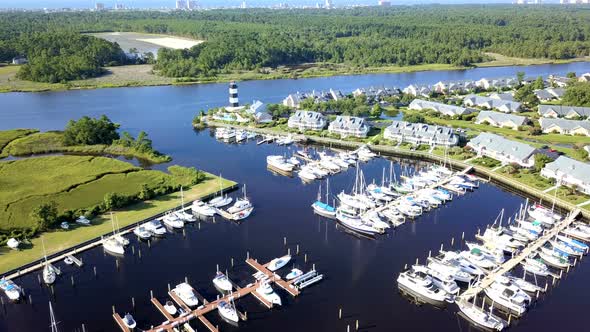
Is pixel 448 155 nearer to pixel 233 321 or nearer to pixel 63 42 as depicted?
pixel 233 321

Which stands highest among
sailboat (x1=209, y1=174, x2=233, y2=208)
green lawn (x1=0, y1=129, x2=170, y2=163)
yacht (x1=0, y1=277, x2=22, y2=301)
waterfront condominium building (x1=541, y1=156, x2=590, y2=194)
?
waterfront condominium building (x1=541, y1=156, x2=590, y2=194)

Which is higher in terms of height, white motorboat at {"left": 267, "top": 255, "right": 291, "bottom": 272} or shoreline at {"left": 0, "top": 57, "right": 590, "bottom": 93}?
shoreline at {"left": 0, "top": 57, "right": 590, "bottom": 93}

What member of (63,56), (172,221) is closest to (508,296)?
(172,221)

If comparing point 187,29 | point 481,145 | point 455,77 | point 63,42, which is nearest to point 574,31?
point 455,77

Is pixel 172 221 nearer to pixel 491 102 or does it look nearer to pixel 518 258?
pixel 518 258

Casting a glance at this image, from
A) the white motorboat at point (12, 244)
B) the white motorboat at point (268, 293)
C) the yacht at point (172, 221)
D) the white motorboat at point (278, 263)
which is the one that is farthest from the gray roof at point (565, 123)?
the white motorboat at point (12, 244)

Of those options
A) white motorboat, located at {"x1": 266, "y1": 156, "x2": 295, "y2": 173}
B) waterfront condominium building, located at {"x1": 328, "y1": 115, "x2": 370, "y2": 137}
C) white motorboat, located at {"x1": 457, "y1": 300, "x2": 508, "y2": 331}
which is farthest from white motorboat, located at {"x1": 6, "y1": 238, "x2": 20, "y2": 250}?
waterfront condominium building, located at {"x1": 328, "y1": 115, "x2": 370, "y2": 137}

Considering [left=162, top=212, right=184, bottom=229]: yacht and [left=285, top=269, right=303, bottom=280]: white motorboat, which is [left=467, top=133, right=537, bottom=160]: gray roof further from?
[left=162, top=212, right=184, bottom=229]: yacht

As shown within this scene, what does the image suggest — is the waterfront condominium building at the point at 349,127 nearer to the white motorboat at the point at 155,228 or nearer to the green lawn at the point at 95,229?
the green lawn at the point at 95,229
